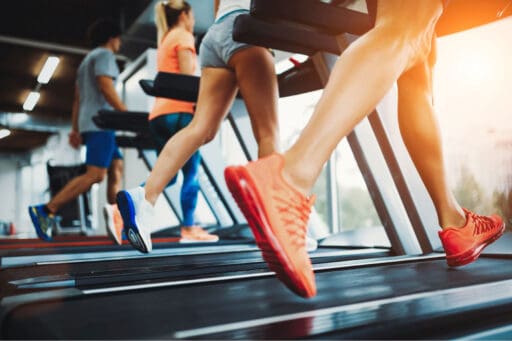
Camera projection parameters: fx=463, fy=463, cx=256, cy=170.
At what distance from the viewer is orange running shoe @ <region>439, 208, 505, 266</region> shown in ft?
4.13

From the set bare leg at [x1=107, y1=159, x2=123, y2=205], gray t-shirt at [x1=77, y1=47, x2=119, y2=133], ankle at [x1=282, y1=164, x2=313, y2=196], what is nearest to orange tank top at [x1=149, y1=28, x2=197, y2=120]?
gray t-shirt at [x1=77, y1=47, x2=119, y2=133]

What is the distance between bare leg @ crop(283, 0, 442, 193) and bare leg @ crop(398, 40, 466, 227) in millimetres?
241

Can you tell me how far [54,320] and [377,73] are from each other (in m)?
0.77

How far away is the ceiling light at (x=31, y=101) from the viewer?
36.0 ft

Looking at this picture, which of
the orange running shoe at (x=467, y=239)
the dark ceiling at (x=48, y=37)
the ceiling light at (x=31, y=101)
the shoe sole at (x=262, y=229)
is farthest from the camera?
the ceiling light at (x=31, y=101)

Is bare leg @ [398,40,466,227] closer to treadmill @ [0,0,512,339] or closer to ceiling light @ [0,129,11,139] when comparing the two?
treadmill @ [0,0,512,339]

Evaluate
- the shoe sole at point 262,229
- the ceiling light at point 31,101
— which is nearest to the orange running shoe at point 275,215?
the shoe sole at point 262,229

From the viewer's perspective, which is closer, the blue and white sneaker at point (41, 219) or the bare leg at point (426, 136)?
the bare leg at point (426, 136)

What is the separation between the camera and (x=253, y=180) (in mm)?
849

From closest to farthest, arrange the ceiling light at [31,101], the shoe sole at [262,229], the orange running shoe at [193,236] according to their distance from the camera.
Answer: the shoe sole at [262,229]
the orange running shoe at [193,236]
the ceiling light at [31,101]

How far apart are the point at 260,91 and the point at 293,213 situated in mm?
A: 801

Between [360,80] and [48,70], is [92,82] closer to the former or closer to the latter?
[360,80]

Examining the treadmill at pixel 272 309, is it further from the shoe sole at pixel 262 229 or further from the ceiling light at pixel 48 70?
Answer: the ceiling light at pixel 48 70

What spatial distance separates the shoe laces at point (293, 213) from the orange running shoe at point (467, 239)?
1.90 feet
